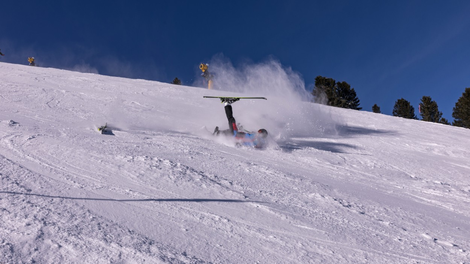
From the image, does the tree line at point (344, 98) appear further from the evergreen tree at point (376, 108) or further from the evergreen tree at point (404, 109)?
the evergreen tree at point (376, 108)

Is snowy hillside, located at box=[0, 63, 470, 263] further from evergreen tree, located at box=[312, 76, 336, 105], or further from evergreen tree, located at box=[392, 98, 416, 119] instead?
evergreen tree, located at box=[392, 98, 416, 119]

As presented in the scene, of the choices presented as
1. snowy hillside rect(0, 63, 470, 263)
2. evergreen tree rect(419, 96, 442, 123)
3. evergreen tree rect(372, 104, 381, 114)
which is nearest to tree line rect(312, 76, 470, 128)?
evergreen tree rect(419, 96, 442, 123)

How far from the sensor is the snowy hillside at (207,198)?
3139 millimetres

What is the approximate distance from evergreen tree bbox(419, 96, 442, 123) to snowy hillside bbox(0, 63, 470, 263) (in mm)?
44496

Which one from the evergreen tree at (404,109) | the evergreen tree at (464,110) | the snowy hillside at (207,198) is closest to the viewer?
the snowy hillside at (207,198)

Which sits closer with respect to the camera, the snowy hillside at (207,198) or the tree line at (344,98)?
the snowy hillside at (207,198)

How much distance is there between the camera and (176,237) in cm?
334

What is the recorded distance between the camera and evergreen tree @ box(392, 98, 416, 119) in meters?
56.7

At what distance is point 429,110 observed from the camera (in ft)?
165

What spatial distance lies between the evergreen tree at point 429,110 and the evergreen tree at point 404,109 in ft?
16.2

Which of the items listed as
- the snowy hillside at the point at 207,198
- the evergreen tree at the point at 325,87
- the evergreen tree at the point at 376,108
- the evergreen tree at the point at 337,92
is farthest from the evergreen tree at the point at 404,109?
the snowy hillside at the point at 207,198

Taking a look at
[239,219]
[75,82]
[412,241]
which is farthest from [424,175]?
[75,82]

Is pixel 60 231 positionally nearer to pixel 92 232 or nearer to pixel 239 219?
pixel 92 232

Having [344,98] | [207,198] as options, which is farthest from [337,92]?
[207,198]
